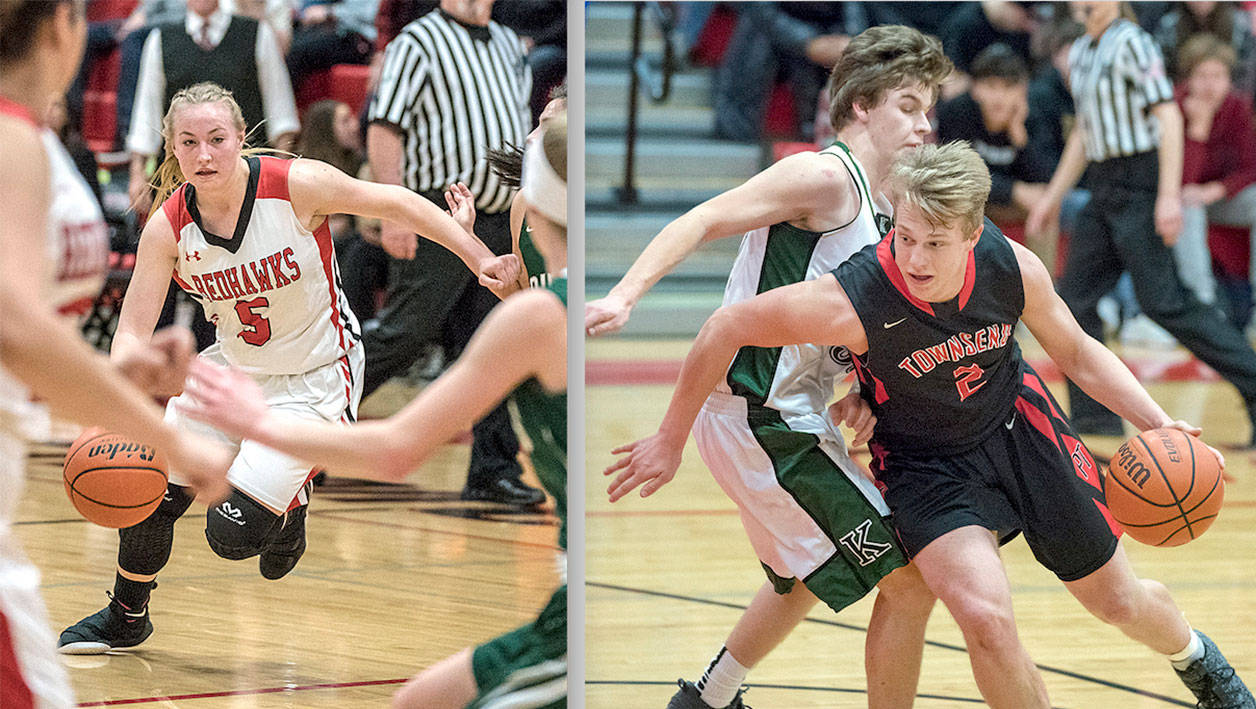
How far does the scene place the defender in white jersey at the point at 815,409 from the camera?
3.06 meters

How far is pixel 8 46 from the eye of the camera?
211 centimetres

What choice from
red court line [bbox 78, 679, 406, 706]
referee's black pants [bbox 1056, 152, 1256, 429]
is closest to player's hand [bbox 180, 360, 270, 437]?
red court line [bbox 78, 679, 406, 706]

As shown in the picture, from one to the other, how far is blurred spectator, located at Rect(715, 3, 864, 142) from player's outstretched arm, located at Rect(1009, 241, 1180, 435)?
7.19 m

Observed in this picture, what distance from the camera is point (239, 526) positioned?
8.43 feet

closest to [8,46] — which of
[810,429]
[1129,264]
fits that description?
[810,429]

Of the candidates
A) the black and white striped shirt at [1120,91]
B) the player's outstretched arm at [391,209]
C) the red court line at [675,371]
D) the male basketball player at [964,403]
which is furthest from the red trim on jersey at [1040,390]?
the red court line at [675,371]

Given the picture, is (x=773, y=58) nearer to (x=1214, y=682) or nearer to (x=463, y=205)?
(x=1214, y=682)

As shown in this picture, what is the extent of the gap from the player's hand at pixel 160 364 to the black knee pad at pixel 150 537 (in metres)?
0.30

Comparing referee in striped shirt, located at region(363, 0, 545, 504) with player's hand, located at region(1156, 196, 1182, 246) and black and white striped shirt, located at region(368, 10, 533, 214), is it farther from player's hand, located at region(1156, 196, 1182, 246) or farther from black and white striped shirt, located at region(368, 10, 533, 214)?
player's hand, located at region(1156, 196, 1182, 246)

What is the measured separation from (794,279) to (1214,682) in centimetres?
133

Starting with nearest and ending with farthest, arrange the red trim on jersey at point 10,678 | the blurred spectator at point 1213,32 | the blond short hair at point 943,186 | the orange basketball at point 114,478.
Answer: the red trim on jersey at point 10,678
the orange basketball at point 114,478
the blond short hair at point 943,186
the blurred spectator at point 1213,32

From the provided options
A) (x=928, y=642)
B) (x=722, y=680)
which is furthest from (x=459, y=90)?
(x=928, y=642)

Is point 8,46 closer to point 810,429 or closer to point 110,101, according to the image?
point 110,101

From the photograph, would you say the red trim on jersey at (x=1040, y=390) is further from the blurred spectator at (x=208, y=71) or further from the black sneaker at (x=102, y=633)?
the black sneaker at (x=102, y=633)
